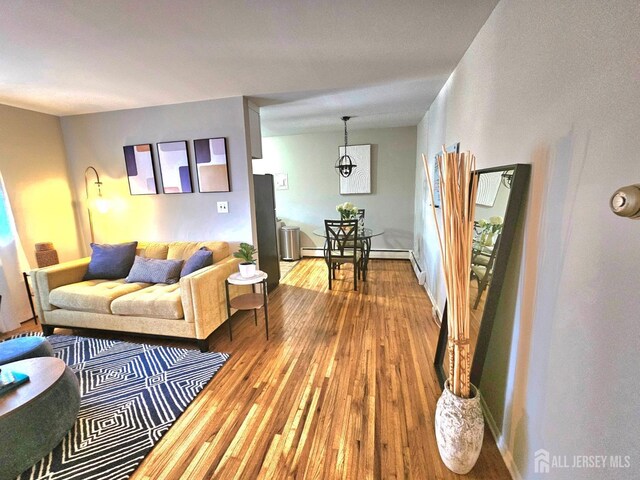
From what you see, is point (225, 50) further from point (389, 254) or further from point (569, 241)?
point (389, 254)

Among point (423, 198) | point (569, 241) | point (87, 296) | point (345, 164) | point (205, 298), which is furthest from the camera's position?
point (345, 164)

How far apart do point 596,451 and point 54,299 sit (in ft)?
12.6

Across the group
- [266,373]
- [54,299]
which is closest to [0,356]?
[54,299]

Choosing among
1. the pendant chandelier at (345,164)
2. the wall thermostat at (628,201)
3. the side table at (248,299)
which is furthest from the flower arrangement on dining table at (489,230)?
the pendant chandelier at (345,164)

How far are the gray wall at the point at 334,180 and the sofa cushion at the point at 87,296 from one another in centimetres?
339

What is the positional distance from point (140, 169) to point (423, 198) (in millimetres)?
3755

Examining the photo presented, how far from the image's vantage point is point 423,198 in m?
4.05

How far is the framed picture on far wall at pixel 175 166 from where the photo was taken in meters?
3.17

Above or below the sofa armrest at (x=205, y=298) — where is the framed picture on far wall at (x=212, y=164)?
above

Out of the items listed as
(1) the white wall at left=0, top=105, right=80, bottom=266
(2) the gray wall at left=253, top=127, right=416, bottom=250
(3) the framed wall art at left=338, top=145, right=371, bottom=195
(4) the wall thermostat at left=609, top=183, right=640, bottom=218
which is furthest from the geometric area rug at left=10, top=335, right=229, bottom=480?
(3) the framed wall art at left=338, top=145, right=371, bottom=195

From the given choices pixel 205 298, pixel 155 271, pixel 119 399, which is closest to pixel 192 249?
pixel 155 271

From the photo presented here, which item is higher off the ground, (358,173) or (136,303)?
(358,173)

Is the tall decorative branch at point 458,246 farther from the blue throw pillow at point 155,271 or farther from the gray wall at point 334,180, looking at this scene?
the gray wall at point 334,180

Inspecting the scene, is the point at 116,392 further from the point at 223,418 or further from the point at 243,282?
the point at 243,282
